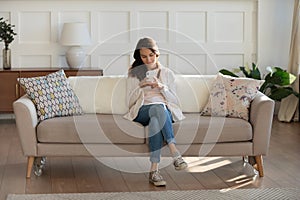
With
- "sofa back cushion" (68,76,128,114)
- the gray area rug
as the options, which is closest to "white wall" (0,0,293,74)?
"sofa back cushion" (68,76,128,114)

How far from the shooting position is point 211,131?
429 cm

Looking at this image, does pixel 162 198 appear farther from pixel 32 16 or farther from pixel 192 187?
pixel 32 16

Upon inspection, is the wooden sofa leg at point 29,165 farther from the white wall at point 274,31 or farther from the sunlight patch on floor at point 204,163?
the white wall at point 274,31

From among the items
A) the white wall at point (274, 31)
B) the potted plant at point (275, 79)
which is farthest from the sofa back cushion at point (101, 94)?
the white wall at point (274, 31)

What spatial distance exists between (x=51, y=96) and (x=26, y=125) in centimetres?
36

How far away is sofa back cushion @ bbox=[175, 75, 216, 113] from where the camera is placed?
15.7 feet

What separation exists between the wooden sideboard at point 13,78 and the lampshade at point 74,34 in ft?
0.99

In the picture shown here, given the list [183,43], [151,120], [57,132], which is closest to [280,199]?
[151,120]

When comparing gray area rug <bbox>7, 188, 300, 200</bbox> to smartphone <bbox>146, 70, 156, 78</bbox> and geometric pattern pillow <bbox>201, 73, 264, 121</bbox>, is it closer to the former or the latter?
geometric pattern pillow <bbox>201, 73, 264, 121</bbox>

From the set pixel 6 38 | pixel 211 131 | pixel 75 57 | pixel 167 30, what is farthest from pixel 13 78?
pixel 211 131

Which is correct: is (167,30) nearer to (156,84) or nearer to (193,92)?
(193,92)

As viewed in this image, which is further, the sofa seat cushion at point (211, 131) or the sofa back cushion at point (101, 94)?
the sofa back cushion at point (101, 94)

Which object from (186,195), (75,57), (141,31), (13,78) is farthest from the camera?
(141,31)

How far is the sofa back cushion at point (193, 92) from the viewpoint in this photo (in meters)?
4.77
